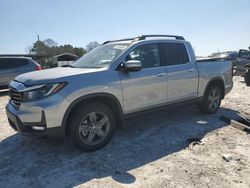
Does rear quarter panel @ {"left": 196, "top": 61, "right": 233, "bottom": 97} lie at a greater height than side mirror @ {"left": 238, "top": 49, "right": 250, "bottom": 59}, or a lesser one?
lesser

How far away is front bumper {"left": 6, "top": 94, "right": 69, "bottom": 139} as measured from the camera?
3.76m

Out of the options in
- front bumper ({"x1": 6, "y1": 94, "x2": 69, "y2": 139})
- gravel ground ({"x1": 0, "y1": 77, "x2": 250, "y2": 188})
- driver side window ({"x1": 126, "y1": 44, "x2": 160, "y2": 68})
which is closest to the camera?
gravel ground ({"x1": 0, "y1": 77, "x2": 250, "y2": 188})

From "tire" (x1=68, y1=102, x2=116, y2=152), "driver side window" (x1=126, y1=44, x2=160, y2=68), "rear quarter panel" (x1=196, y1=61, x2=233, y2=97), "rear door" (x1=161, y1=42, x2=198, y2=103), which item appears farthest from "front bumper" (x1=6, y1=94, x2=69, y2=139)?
"rear quarter panel" (x1=196, y1=61, x2=233, y2=97)

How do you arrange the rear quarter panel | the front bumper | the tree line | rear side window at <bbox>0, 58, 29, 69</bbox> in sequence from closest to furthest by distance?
the front bumper < the rear quarter panel < rear side window at <bbox>0, 58, 29, 69</bbox> < the tree line

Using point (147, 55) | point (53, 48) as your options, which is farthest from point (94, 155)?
point (53, 48)

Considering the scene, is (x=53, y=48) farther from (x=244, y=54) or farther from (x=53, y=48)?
(x=244, y=54)

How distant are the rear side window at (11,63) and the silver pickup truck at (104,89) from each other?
7.72 metres

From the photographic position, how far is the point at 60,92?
3.83 metres

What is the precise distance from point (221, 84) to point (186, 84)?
156cm

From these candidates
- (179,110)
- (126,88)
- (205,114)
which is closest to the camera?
(126,88)

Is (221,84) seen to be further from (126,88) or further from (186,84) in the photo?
(126,88)

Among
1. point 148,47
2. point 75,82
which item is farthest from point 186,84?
point 75,82

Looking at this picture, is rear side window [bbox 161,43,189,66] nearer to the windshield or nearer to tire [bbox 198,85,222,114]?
the windshield

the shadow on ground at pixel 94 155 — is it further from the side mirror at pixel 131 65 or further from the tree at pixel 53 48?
the tree at pixel 53 48
